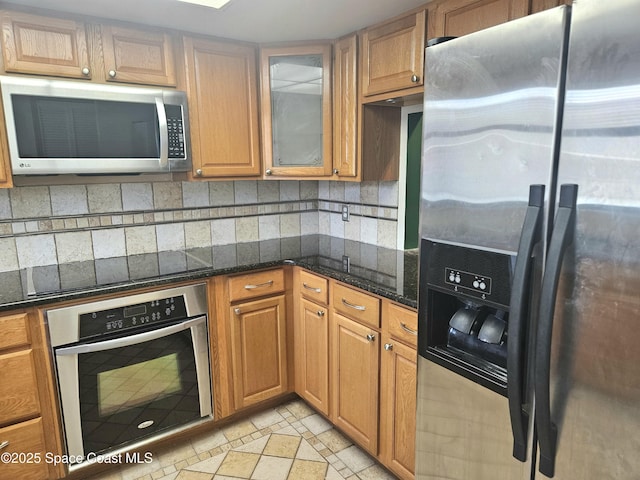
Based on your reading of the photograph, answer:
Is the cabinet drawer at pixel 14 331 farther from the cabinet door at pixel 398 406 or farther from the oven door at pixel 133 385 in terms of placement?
→ the cabinet door at pixel 398 406

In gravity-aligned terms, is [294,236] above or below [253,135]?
below

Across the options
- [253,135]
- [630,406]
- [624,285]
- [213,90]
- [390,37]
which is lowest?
[630,406]

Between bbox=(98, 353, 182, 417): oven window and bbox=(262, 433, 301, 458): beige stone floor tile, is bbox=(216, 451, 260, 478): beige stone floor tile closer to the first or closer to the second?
bbox=(262, 433, 301, 458): beige stone floor tile

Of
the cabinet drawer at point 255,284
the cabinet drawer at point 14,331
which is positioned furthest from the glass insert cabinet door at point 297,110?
the cabinet drawer at point 14,331

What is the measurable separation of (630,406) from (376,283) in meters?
1.08

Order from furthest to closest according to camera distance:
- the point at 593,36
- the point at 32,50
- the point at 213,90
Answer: the point at 213,90 → the point at 32,50 → the point at 593,36

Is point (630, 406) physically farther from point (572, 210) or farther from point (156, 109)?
point (156, 109)

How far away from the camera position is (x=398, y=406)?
1853mm

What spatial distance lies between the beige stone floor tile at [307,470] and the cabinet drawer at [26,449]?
1091 millimetres

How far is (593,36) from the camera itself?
92cm

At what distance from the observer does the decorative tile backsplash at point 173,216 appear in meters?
2.23

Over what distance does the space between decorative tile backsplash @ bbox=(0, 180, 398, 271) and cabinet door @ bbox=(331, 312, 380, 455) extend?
74 cm

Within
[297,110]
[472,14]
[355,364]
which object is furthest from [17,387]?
[472,14]

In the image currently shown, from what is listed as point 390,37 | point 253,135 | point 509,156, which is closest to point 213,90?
point 253,135
